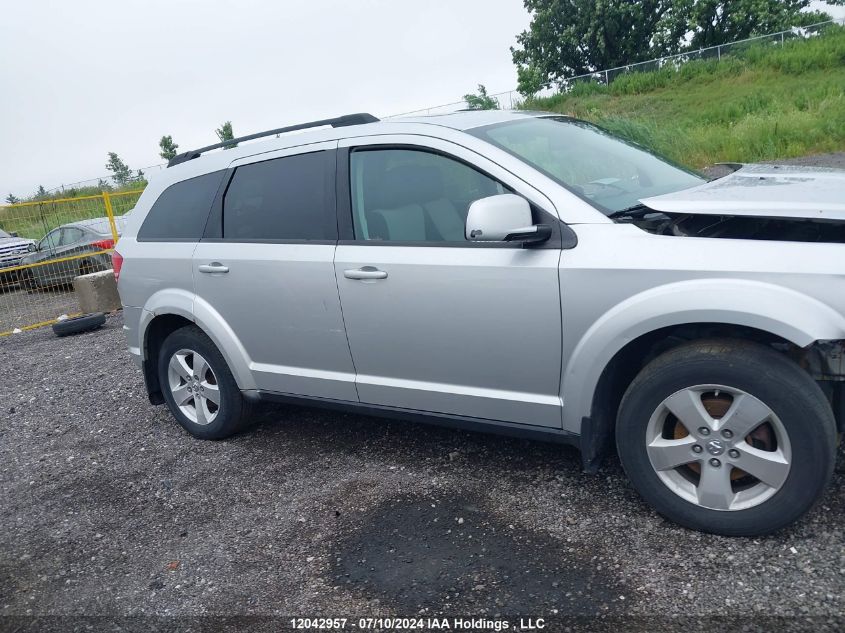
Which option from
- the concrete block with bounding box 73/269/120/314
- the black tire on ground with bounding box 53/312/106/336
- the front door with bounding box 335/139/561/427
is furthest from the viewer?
the concrete block with bounding box 73/269/120/314

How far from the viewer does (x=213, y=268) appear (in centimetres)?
437

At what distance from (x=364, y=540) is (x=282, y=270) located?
1.55 metres

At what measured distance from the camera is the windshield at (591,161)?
11.1 feet

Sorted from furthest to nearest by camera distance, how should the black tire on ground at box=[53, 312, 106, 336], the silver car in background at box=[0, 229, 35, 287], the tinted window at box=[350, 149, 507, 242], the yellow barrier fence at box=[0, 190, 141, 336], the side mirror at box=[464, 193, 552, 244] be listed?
the silver car in background at box=[0, 229, 35, 287], the yellow barrier fence at box=[0, 190, 141, 336], the black tire on ground at box=[53, 312, 106, 336], the tinted window at box=[350, 149, 507, 242], the side mirror at box=[464, 193, 552, 244]

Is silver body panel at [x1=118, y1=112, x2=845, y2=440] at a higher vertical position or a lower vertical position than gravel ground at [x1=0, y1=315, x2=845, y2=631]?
higher

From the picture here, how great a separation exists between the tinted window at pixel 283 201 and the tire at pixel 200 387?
0.76 meters

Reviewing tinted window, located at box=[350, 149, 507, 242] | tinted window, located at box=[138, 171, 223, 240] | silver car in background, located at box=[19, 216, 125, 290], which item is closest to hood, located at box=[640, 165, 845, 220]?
tinted window, located at box=[350, 149, 507, 242]

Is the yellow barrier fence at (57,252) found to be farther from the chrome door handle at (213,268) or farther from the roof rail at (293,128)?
the chrome door handle at (213,268)

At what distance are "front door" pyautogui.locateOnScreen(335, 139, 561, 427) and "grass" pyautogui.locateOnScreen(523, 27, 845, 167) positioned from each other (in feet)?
31.4

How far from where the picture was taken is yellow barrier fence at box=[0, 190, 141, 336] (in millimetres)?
11469

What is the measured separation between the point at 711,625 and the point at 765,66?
98.4 ft

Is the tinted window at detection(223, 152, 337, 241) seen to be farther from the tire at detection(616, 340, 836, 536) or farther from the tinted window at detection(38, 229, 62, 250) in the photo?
the tinted window at detection(38, 229, 62, 250)

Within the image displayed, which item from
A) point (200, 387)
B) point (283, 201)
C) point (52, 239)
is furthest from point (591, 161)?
point (52, 239)

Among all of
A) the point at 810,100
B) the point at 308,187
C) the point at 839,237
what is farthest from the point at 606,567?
the point at 810,100
